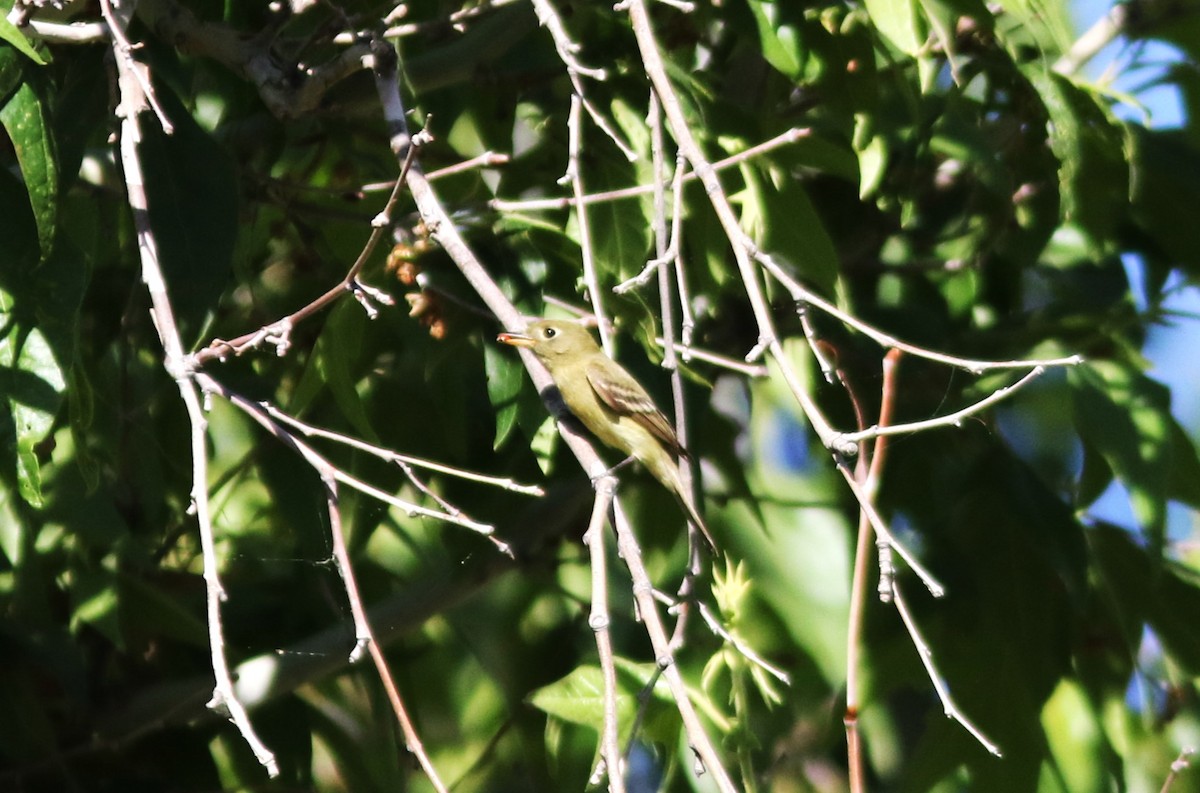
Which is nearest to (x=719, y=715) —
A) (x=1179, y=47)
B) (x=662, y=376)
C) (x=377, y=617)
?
(x=662, y=376)

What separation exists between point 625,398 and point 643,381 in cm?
61

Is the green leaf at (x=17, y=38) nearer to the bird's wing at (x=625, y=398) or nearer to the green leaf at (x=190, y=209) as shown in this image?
the green leaf at (x=190, y=209)

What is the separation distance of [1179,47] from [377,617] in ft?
8.62

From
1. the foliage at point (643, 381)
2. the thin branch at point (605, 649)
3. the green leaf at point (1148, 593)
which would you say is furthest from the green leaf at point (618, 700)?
the green leaf at point (1148, 593)

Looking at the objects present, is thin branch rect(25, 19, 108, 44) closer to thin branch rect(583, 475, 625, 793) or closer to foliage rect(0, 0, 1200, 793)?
foliage rect(0, 0, 1200, 793)

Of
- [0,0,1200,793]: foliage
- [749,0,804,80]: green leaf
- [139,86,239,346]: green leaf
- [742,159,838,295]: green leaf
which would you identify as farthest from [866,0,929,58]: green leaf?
[139,86,239,346]: green leaf

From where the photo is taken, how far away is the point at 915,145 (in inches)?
131

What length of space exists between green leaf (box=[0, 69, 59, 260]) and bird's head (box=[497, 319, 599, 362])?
2.97ft

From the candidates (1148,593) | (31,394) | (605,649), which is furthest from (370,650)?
(1148,593)

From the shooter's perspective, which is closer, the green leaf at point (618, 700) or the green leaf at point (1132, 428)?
the green leaf at point (618, 700)

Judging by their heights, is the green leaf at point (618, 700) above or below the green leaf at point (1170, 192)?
below

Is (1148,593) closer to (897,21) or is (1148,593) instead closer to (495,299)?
(897,21)

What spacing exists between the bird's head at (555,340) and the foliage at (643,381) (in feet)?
0.30

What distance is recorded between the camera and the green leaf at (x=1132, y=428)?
3164 mm
